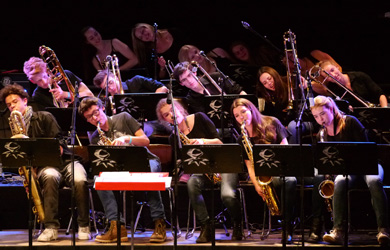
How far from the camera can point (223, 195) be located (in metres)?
6.25

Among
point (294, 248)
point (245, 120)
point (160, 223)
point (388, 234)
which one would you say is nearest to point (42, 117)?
point (160, 223)

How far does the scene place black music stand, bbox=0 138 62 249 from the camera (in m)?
Answer: 5.65

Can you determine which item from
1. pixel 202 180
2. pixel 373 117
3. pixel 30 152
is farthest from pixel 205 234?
pixel 373 117

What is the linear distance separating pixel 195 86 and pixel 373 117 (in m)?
2.31

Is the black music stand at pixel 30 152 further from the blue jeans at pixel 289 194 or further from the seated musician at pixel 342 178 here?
the seated musician at pixel 342 178

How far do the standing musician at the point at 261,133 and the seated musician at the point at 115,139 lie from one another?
108 cm

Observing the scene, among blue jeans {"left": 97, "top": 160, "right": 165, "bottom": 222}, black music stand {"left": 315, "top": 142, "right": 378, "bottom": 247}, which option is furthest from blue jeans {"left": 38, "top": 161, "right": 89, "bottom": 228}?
black music stand {"left": 315, "top": 142, "right": 378, "bottom": 247}

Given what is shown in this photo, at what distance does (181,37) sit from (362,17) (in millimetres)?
3282

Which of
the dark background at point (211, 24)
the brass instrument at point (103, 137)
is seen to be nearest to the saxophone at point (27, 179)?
the brass instrument at point (103, 137)

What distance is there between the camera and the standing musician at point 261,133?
6172 millimetres

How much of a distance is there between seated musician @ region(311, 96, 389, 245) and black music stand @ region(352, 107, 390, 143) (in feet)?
1.92

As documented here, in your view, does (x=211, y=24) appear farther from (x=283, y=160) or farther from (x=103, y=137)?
(x=283, y=160)

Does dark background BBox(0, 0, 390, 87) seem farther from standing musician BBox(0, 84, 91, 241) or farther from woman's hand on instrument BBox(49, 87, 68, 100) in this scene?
standing musician BBox(0, 84, 91, 241)

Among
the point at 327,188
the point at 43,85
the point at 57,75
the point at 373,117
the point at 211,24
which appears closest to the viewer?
the point at 327,188
